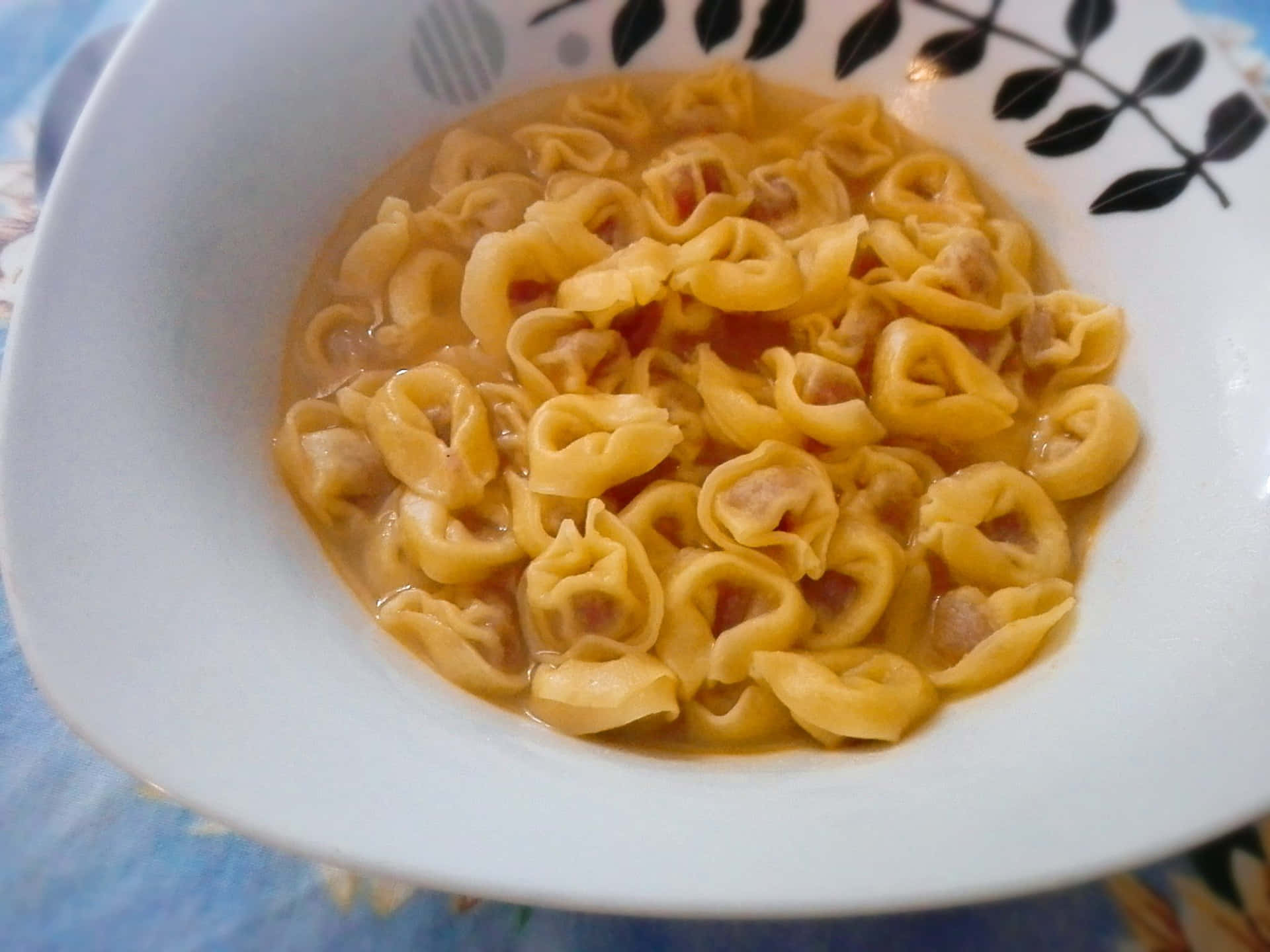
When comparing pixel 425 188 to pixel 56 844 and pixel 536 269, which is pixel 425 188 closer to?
pixel 536 269

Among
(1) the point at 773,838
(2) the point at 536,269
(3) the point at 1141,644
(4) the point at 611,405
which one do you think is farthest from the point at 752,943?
(2) the point at 536,269

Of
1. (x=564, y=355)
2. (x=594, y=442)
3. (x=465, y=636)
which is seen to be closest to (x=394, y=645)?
(x=465, y=636)

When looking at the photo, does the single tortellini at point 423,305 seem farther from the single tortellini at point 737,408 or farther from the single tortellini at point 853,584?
the single tortellini at point 853,584

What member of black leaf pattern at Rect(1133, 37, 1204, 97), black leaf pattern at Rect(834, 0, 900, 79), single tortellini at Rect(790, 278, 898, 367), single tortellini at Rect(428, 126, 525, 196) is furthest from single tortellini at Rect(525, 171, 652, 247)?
black leaf pattern at Rect(1133, 37, 1204, 97)

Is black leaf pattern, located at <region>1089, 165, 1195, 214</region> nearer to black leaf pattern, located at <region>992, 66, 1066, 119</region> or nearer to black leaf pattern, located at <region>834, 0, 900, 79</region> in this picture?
black leaf pattern, located at <region>992, 66, 1066, 119</region>

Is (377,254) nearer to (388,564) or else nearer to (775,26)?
(388,564)

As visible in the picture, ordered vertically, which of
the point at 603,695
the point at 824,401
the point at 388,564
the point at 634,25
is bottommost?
the point at 388,564

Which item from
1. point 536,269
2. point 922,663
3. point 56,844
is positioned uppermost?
point 536,269
